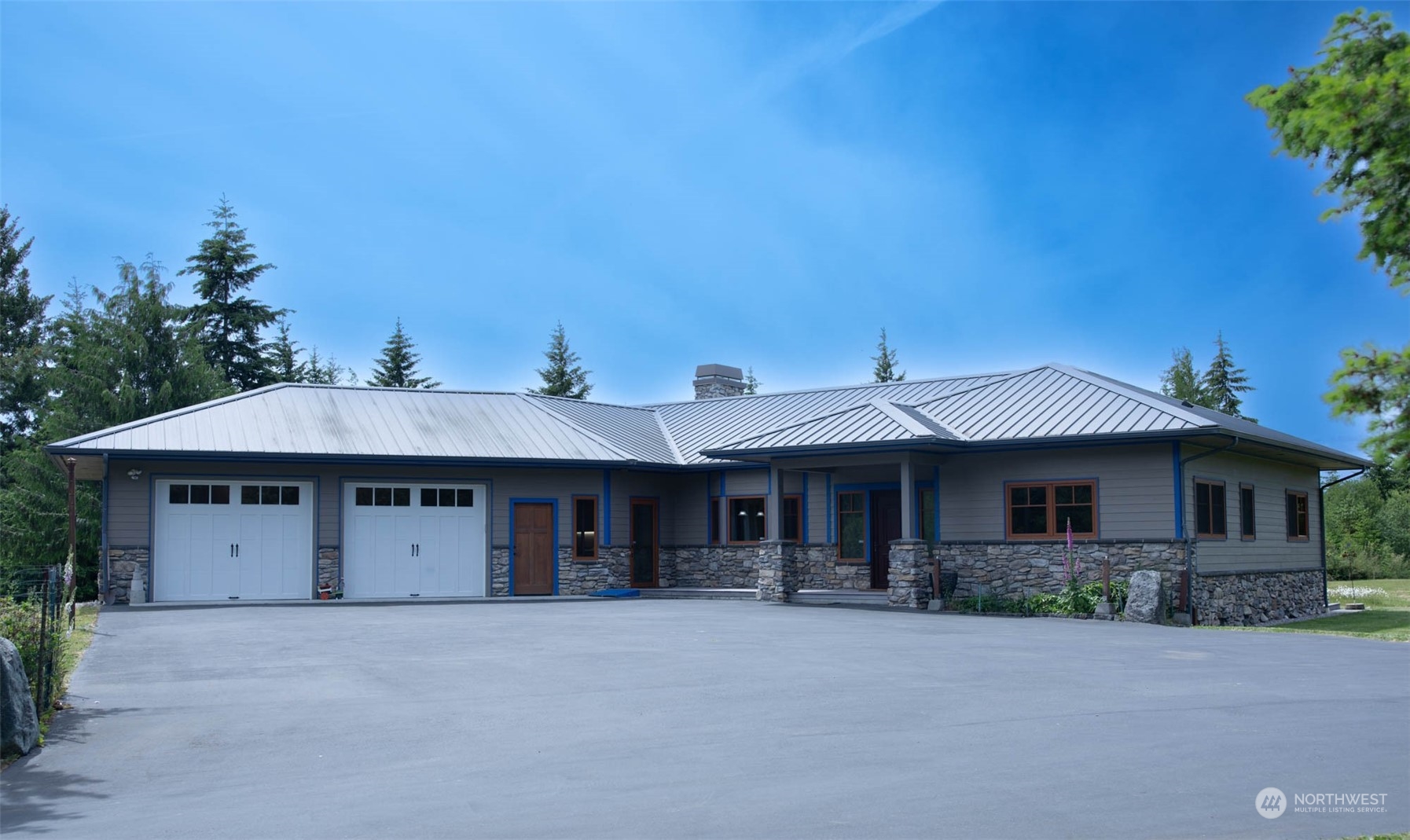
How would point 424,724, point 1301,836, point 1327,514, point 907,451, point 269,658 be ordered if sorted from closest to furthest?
point 1301,836, point 424,724, point 269,658, point 907,451, point 1327,514

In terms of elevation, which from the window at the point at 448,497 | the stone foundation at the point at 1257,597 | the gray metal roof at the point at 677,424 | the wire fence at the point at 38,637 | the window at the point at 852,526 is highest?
the gray metal roof at the point at 677,424

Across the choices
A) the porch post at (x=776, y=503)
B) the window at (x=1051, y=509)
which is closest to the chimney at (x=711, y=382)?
the porch post at (x=776, y=503)

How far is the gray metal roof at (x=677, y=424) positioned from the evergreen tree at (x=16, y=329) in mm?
17273

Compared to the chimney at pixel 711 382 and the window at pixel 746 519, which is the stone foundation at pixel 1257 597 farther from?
→ the chimney at pixel 711 382

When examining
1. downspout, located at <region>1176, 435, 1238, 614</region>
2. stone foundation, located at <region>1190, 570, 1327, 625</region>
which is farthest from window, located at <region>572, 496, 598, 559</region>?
stone foundation, located at <region>1190, 570, 1327, 625</region>

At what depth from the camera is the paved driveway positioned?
6.21 m

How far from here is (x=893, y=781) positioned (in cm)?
686

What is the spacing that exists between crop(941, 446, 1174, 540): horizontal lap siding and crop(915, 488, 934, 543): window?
25.7 inches

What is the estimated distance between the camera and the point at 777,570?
907 inches

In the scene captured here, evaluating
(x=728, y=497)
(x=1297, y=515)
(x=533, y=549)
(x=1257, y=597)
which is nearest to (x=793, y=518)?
(x=728, y=497)

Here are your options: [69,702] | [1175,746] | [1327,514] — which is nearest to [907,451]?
[1175,746]

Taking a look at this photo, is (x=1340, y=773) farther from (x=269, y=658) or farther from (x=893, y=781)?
(x=269, y=658)

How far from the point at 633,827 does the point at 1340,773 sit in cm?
442

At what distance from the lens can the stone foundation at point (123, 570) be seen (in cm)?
2167
